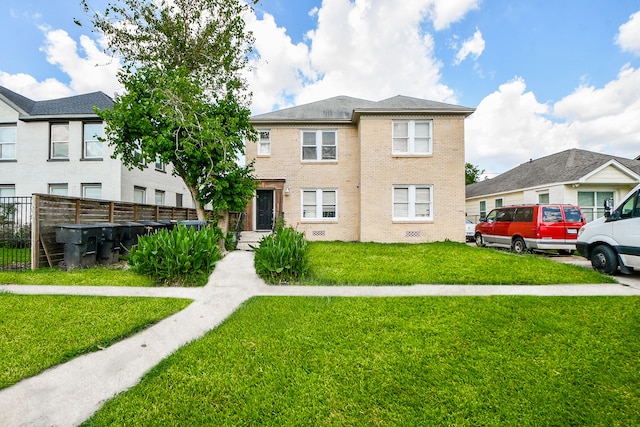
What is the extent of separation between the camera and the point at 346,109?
52.5 ft

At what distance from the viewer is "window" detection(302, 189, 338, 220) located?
47.6 ft

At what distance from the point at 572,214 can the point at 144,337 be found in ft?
45.0

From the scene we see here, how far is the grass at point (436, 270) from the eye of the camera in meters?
6.64

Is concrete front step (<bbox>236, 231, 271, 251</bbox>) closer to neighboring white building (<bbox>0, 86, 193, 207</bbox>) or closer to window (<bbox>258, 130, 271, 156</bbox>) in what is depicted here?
window (<bbox>258, 130, 271, 156</bbox>)

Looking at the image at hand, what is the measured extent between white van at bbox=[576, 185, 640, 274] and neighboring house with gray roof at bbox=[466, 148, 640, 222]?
1008cm

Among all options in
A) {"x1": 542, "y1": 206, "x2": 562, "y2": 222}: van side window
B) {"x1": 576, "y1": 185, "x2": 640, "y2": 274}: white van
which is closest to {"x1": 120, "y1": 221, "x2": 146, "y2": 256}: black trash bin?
{"x1": 576, "y1": 185, "x2": 640, "y2": 274}: white van

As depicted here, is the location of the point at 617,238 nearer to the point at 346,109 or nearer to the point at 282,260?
the point at 282,260

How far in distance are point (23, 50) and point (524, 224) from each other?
872 inches

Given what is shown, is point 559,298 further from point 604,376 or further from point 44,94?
point 44,94

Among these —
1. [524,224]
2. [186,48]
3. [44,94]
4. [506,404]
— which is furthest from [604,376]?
[44,94]

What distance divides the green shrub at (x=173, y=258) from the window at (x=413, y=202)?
31.2ft

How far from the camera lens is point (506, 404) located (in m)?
2.44

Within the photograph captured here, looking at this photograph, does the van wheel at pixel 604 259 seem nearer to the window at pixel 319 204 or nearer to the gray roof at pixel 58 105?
the window at pixel 319 204

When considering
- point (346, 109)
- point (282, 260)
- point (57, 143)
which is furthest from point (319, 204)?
point (57, 143)
